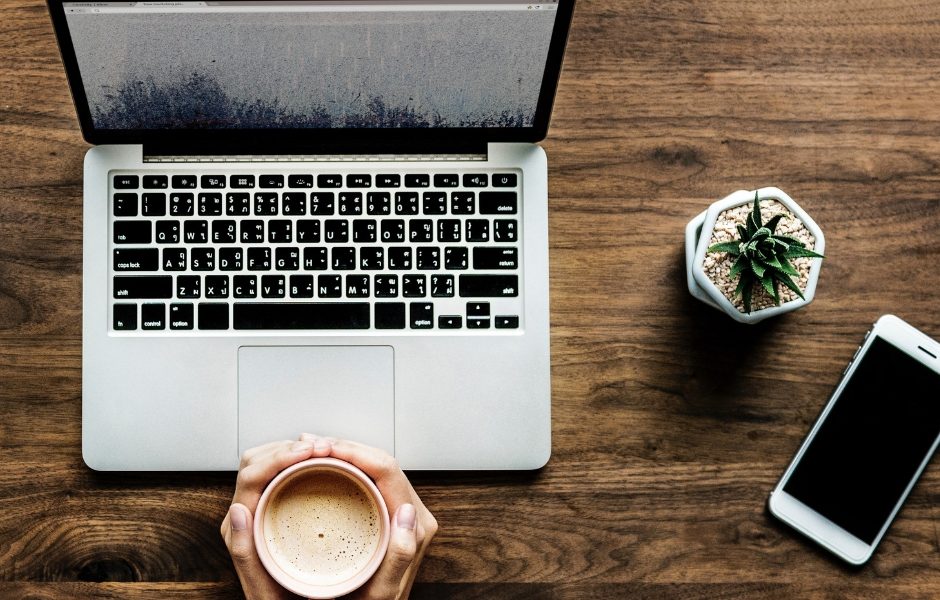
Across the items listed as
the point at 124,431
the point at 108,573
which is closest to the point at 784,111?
the point at 124,431

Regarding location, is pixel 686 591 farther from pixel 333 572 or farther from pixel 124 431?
pixel 124 431

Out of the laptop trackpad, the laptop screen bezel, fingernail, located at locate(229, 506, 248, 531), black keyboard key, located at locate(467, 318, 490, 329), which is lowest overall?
fingernail, located at locate(229, 506, 248, 531)

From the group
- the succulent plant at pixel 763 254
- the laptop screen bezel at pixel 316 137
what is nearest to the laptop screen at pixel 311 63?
the laptop screen bezel at pixel 316 137

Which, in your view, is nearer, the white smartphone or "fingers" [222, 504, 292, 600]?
"fingers" [222, 504, 292, 600]

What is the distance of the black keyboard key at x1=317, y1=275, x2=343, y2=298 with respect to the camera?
2.38 ft

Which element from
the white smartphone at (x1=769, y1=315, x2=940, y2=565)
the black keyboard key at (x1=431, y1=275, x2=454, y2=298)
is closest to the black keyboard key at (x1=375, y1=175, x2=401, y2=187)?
the black keyboard key at (x1=431, y1=275, x2=454, y2=298)

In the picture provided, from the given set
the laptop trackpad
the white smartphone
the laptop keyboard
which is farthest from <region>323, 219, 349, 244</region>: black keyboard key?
the white smartphone

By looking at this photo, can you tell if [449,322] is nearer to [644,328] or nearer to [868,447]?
[644,328]

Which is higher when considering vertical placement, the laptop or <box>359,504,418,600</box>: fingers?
the laptop

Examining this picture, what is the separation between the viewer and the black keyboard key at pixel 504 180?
73 cm

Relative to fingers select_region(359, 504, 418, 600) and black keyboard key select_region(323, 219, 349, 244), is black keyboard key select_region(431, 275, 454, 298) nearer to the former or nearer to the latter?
black keyboard key select_region(323, 219, 349, 244)

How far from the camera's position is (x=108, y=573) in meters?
0.77

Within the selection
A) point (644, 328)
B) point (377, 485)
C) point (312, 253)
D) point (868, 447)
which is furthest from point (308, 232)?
point (868, 447)

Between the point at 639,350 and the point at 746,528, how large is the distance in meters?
0.23
